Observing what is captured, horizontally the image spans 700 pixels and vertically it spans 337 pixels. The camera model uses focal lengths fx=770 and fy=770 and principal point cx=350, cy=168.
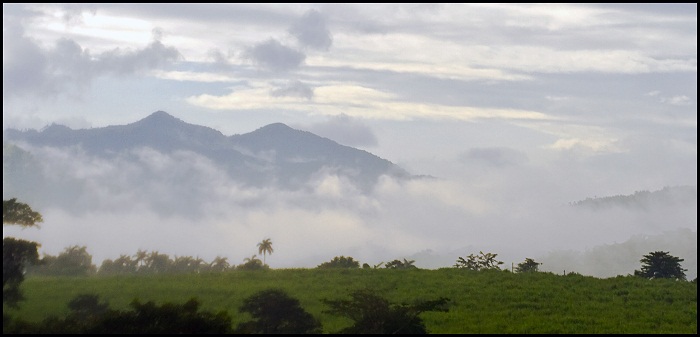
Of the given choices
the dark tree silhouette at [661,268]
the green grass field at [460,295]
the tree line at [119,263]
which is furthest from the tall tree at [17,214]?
the dark tree silhouette at [661,268]

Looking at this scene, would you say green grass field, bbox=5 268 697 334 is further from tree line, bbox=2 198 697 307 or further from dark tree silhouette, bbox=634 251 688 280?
dark tree silhouette, bbox=634 251 688 280

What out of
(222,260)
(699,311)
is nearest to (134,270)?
(222,260)

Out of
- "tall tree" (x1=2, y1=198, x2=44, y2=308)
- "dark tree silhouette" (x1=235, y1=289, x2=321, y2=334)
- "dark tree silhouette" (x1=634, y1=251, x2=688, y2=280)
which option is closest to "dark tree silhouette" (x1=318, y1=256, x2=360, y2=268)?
"dark tree silhouette" (x1=634, y1=251, x2=688, y2=280)

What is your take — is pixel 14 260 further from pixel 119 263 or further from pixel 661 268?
pixel 119 263

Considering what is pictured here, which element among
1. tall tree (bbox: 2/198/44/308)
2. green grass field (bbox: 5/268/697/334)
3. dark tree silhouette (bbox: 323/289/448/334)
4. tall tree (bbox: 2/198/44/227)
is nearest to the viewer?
dark tree silhouette (bbox: 323/289/448/334)

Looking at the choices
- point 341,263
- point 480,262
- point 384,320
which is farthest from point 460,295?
point 341,263

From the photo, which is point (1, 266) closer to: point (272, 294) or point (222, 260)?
point (272, 294)

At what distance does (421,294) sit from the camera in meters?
65.8

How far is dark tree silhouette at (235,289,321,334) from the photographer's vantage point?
147ft

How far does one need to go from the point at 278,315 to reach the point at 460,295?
24404mm

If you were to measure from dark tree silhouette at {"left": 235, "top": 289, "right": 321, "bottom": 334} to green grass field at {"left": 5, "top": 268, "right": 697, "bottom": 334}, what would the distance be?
689 cm

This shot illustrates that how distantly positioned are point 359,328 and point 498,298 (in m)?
A: 26.0

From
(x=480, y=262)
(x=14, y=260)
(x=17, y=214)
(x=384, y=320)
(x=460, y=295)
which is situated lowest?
(x=384, y=320)

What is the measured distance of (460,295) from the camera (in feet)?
213
